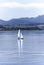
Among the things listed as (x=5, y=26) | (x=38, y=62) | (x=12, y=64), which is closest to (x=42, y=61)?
(x=38, y=62)

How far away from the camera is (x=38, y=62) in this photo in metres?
11.8

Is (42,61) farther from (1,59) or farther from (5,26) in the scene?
(5,26)

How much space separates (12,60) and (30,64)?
52.5 inches

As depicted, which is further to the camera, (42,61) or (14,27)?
(14,27)

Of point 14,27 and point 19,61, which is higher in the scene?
point 14,27

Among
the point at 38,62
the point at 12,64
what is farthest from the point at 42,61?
the point at 12,64

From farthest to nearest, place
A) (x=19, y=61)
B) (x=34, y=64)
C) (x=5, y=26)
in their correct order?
(x=5, y=26) < (x=19, y=61) < (x=34, y=64)

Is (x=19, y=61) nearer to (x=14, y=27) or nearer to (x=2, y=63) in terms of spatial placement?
(x=2, y=63)

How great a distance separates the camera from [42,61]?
11.9 meters

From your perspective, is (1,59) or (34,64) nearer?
(34,64)

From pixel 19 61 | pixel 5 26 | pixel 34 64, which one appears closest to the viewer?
pixel 34 64

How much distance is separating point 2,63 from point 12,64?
16.2 inches

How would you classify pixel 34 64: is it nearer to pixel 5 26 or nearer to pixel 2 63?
pixel 2 63

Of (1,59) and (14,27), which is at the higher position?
(14,27)
